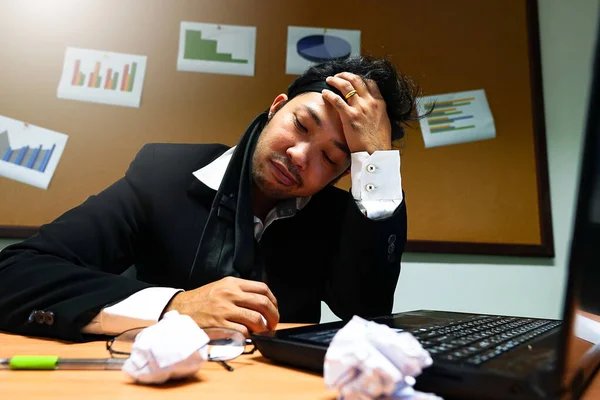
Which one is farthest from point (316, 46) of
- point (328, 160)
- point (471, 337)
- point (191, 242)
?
point (471, 337)

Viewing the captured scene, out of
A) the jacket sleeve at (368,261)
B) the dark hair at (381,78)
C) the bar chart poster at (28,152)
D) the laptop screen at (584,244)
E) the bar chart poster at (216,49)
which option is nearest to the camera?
the laptop screen at (584,244)

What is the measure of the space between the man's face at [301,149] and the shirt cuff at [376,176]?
0.06 metres

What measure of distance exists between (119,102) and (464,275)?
1.29 metres

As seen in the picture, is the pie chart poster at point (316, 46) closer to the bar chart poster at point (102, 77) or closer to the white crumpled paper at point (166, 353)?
the bar chart poster at point (102, 77)

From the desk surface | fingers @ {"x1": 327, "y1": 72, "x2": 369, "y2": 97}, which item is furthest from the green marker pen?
fingers @ {"x1": 327, "y1": 72, "x2": 369, "y2": 97}

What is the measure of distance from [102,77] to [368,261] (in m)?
1.09

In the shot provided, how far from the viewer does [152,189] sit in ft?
3.59

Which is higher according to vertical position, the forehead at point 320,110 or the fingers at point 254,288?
the forehead at point 320,110

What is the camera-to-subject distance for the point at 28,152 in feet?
4.83

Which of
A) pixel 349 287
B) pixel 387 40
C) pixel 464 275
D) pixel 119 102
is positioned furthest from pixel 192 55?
pixel 464 275

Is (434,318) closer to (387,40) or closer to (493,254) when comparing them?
(493,254)

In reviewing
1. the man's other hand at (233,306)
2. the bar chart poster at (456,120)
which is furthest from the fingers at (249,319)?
the bar chart poster at (456,120)

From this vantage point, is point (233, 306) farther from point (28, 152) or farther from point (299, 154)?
point (28, 152)

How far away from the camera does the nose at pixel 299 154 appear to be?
1041 millimetres
